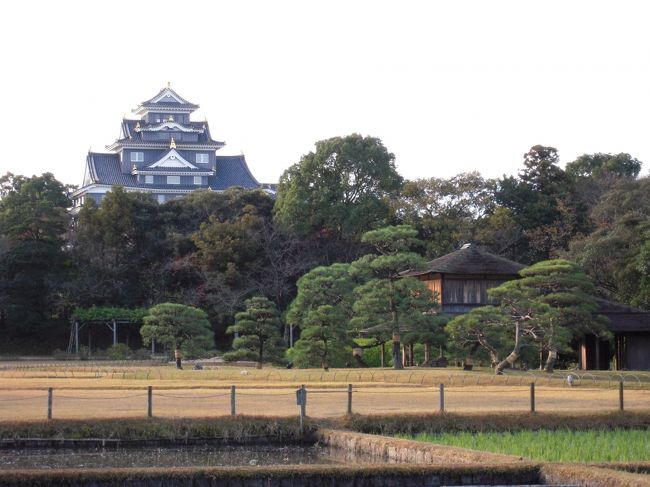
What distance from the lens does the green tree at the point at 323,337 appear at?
121 feet

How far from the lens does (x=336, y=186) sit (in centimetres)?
5431

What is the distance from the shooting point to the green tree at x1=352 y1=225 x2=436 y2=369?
120 ft

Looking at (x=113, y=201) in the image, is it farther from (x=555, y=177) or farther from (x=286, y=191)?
(x=555, y=177)

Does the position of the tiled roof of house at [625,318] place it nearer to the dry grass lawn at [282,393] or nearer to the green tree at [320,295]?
the dry grass lawn at [282,393]

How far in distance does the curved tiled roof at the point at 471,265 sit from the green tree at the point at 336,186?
10446mm

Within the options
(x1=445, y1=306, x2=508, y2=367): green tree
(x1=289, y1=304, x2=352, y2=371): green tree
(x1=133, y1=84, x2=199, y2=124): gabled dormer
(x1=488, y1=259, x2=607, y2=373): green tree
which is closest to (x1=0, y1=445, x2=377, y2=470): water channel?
(x1=445, y1=306, x2=508, y2=367): green tree

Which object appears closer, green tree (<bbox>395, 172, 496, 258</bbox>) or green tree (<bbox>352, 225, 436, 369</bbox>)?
green tree (<bbox>352, 225, 436, 369</bbox>)

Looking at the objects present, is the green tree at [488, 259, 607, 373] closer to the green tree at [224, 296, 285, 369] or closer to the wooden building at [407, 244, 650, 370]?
the wooden building at [407, 244, 650, 370]

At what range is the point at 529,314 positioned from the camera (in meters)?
33.2

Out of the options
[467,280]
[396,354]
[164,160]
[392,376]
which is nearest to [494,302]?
[467,280]

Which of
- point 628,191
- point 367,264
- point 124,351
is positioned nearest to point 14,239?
point 124,351

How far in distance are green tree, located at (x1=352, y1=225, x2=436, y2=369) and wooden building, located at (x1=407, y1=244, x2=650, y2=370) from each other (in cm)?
291

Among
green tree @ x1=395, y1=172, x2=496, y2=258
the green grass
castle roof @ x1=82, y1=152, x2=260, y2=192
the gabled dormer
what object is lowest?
the green grass

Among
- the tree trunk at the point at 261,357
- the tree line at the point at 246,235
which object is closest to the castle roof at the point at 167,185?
the tree line at the point at 246,235
